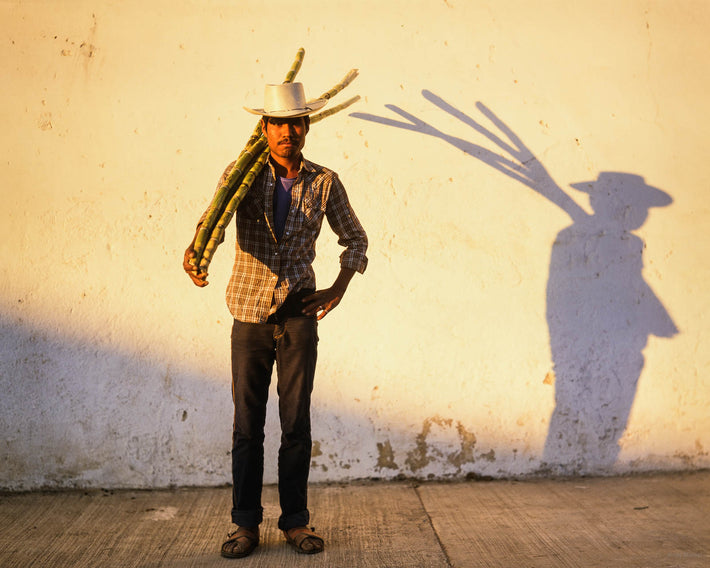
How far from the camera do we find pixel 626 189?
4.43 meters

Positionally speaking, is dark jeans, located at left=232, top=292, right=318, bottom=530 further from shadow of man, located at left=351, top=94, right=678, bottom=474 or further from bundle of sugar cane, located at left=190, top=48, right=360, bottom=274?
shadow of man, located at left=351, top=94, right=678, bottom=474

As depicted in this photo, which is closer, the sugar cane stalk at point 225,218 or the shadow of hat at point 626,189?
the sugar cane stalk at point 225,218

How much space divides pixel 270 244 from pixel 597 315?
83.5 inches

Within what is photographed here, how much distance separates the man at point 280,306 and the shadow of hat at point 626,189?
1.76 meters

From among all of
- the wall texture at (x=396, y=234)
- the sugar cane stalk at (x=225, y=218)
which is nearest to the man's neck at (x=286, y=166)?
the sugar cane stalk at (x=225, y=218)

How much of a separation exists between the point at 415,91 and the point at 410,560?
8.09ft

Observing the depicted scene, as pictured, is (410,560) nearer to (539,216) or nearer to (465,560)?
(465,560)

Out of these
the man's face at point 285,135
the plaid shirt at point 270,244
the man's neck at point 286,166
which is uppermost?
the man's face at point 285,135

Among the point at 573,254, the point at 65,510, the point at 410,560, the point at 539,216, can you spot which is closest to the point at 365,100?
the point at 539,216

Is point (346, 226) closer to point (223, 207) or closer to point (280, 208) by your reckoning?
point (280, 208)

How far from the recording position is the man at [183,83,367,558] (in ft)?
10.6

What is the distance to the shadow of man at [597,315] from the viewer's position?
14.5 ft

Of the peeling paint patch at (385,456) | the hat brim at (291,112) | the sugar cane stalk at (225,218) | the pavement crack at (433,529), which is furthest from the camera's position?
the peeling paint patch at (385,456)

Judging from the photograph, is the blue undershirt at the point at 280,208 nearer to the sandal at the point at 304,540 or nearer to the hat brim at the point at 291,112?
the hat brim at the point at 291,112
